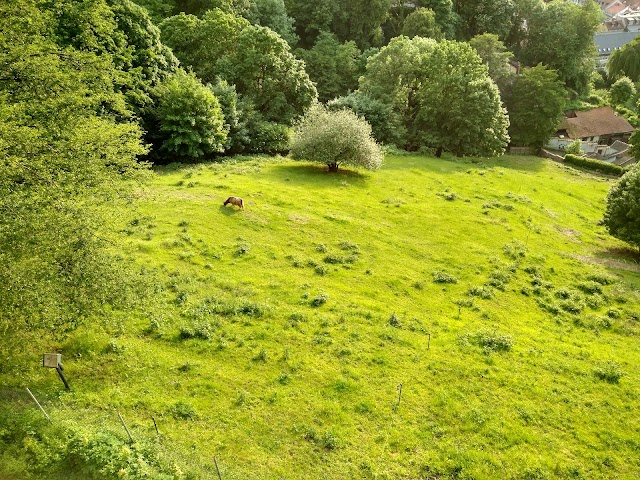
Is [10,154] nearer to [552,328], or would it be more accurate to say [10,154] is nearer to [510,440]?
[510,440]

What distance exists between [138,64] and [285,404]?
4020 cm

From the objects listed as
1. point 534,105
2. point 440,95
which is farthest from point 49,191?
point 534,105

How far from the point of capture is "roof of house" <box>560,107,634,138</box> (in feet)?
280

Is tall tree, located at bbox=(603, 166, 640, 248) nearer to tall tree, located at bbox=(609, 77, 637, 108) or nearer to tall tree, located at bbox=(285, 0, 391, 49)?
tall tree, located at bbox=(285, 0, 391, 49)

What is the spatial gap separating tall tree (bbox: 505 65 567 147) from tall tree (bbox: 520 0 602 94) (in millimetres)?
22307

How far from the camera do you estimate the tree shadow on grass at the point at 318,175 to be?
4712 centimetres

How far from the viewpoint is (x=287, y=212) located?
38281 mm

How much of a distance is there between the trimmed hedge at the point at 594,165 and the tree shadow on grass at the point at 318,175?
3853cm

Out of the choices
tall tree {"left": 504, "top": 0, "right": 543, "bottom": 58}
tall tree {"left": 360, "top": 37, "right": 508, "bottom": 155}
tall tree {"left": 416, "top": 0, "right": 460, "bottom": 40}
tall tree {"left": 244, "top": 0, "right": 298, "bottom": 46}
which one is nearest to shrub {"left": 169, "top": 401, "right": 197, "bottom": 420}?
tall tree {"left": 360, "top": 37, "right": 508, "bottom": 155}

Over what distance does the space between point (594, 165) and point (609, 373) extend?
56085 millimetres

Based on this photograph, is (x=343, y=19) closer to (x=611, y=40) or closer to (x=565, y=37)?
(x=565, y=37)

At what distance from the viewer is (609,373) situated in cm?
2323

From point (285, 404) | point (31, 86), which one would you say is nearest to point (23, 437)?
point (285, 404)

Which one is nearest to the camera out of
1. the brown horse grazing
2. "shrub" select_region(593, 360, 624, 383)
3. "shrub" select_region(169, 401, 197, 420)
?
"shrub" select_region(169, 401, 197, 420)
